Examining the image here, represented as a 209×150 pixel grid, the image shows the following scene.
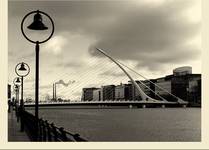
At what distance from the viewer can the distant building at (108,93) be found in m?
154

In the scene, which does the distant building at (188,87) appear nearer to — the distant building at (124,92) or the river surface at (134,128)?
the distant building at (124,92)

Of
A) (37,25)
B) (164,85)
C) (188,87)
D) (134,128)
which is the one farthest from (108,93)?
(37,25)

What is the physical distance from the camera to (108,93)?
157875 mm

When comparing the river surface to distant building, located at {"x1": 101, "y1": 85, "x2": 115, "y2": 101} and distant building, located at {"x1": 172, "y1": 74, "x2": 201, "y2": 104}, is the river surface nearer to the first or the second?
distant building, located at {"x1": 172, "y1": 74, "x2": 201, "y2": 104}

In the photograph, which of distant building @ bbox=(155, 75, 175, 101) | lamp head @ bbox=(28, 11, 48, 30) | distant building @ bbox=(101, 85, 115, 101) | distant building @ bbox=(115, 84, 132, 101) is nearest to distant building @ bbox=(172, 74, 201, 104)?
distant building @ bbox=(155, 75, 175, 101)

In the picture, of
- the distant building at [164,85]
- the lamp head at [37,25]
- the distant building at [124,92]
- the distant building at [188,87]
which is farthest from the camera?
the distant building at [124,92]

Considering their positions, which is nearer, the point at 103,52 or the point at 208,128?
the point at 208,128

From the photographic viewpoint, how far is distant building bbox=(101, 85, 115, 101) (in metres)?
154

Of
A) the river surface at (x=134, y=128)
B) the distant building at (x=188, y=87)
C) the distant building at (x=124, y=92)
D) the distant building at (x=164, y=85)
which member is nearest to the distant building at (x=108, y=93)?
the distant building at (x=124, y=92)

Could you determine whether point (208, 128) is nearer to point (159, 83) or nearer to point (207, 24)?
point (207, 24)

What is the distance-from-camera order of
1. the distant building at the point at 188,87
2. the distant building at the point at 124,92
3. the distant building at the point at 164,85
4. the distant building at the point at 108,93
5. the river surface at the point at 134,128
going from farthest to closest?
the distant building at the point at 108,93
the distant building at the point at 124,92
the distant building at the point at 164,85
the distant building at the point at 188,87
the river surface at the point at 134,128

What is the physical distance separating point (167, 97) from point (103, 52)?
3311 cm

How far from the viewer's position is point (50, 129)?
8.21 meters
